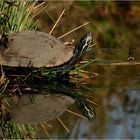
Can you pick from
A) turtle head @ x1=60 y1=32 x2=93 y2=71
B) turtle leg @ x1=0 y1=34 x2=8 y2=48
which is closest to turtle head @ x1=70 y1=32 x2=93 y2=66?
turtle head @ x1=60 y1=32 x2=93 y2=71

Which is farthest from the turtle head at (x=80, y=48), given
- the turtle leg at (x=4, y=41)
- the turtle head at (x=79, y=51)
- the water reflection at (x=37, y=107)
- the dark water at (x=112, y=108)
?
the turtle leg at (x=4, y=41)

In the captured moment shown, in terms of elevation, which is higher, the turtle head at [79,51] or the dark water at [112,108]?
the turtle head at [79,51]

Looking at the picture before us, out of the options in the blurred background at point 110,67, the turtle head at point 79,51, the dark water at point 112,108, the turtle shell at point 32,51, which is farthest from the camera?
the turtle head at point 79,51

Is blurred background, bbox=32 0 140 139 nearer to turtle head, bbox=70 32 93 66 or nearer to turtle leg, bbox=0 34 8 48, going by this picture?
turtle head, bbox=70 32 93 66

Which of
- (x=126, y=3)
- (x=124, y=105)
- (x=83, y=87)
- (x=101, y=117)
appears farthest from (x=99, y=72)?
(x=126, y=3)

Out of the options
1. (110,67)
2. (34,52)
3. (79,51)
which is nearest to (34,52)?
(34,52)

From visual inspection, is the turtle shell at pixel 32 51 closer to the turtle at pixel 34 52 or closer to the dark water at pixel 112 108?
the turtle at pixel 34 52

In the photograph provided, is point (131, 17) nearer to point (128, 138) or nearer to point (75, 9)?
point (75, 9)

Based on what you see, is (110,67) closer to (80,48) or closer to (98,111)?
(80,48)
